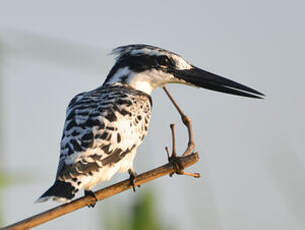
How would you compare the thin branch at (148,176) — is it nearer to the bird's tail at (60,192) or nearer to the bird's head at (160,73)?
the bird's tail at (60,192)

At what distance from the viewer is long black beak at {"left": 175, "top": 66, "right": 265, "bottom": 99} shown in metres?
3.90

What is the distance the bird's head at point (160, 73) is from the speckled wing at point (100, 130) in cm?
35

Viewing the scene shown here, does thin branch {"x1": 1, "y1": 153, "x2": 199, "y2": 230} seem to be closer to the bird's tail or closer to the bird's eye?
the bird's tail

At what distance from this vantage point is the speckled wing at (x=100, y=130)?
290cm

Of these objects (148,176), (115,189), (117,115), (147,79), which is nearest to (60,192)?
(115,189)

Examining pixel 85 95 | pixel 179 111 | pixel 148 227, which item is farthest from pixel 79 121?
pixel 148 227

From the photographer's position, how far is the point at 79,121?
3205 millimetres

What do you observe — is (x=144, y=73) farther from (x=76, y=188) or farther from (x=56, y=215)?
(x=56, y=215)

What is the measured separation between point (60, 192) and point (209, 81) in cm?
186

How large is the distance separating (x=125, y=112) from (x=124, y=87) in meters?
0.60

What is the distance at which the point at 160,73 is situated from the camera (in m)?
3.95

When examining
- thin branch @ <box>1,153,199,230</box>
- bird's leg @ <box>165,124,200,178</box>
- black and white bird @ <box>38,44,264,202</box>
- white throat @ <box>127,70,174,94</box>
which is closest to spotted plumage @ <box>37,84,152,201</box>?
black and white bird @ <box>38,44,264,202</box>

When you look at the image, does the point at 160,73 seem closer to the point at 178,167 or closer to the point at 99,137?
the point at 99,137

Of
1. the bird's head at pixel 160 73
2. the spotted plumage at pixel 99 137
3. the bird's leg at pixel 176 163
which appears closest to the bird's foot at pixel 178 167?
the bird's leg at pixel 176 163
